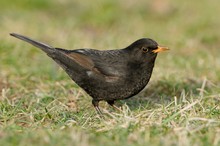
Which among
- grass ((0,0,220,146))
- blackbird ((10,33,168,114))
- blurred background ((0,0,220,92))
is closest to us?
grass ((0,0,220,146))

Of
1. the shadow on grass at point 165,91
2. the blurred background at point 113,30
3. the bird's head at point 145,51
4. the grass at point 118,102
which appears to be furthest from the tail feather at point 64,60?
the blurred background at point 113,30

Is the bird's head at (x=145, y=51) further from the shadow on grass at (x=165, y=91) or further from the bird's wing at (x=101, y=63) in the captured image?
the shadow on grass at (x=165, y=91)

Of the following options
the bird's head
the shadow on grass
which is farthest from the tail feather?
the shadow on grass

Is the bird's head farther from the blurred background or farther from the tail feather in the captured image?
the blurred background

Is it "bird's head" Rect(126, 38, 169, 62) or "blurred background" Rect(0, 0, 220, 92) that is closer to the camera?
"bird's head" Rect(126, 38, 169, 62)

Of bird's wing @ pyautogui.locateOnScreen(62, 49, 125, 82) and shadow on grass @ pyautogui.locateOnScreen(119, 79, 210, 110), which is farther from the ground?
bird's wing @ pyautogui.locateOnScreen(62, 49, 125, 82)

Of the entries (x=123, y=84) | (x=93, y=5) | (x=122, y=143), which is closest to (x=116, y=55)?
(x=123, y=84)

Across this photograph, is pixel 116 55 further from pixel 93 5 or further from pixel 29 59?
pixel 93 5
